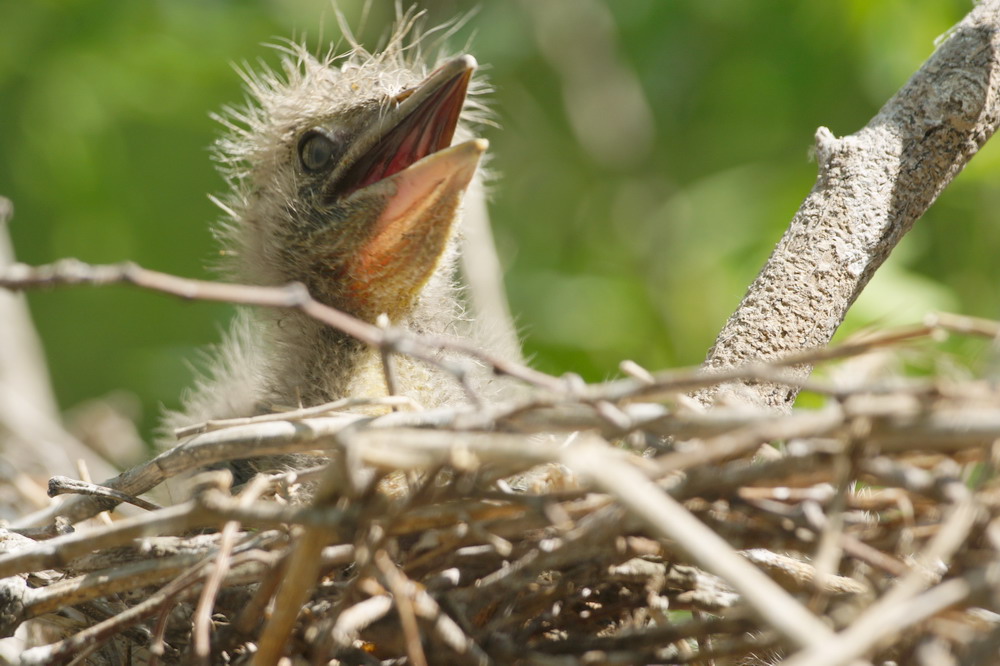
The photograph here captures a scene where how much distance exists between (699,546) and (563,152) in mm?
3521

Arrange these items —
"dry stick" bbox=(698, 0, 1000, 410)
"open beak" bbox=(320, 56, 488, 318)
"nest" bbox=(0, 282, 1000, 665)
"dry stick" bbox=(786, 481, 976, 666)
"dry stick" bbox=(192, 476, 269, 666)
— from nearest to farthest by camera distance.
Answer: "dry stick" bbox=(786, 481, 976, 666), "nest" bbox=(0, 282, 1000, 665), "dry stick" bbox=(192, 476, 269, 666), "dry stick" bbox=(698, 0, 1000, 410), "open beak" bbox=(320, 56, 488, 318)

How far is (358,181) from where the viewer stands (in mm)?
2170

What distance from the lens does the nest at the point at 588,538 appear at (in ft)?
3.08

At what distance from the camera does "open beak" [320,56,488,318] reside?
1.91 metres

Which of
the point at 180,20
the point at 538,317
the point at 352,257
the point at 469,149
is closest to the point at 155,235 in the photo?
the point at 180,20

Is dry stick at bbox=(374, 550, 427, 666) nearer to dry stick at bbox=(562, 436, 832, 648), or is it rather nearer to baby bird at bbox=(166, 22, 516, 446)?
dry stick at bbox=(562, 436, 832, 648)

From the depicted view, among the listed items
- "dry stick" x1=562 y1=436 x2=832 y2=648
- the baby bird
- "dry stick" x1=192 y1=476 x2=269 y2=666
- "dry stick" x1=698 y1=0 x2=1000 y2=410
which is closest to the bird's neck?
the baby bird

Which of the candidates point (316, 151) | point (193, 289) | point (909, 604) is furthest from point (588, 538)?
point (316, 151)

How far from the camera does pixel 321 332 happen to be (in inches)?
81.7

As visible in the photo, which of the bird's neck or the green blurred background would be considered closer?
the bird's neck

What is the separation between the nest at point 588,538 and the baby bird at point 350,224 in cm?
67

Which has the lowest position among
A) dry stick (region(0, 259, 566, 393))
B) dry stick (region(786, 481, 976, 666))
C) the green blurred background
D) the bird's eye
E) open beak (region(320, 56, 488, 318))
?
dry stick (region(786, 481, 976, 666))

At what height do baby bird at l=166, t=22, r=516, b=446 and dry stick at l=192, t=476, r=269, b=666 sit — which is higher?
baby bird at l=166, t=22, r=516, b=446

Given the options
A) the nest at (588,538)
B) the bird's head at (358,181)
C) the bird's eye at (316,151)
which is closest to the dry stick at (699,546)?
the nest at (588,538)
